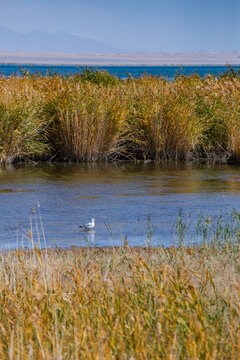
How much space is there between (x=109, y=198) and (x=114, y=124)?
15.1 feet

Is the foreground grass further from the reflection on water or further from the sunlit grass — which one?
the reflection on water

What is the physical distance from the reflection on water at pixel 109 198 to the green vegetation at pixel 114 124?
2.24ft

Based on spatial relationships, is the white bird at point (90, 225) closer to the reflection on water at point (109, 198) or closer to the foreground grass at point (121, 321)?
the reflection on water at point (109, 198)

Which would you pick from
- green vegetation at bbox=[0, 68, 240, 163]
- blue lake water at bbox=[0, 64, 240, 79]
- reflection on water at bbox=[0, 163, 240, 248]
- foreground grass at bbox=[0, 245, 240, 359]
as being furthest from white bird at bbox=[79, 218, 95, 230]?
blue lake water at bbox=[0, 64, 240, 79]

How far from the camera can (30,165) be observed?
16.1m


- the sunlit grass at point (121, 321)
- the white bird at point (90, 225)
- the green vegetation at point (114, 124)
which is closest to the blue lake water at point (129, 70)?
the green vegetation at point (114, 124)

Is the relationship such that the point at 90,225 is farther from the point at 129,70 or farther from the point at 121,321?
the point at 129,70

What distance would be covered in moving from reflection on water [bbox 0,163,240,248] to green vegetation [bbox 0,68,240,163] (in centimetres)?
68

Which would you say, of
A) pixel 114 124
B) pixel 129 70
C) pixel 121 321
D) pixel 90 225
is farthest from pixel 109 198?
pixel 129 70

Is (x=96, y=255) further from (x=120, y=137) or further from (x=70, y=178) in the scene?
(x=120, y=137)

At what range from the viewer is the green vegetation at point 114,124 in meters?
16.0

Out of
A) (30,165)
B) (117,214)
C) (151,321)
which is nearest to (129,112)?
(30,165)

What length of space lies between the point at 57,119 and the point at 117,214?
645 cm

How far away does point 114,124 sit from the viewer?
53.2ft
